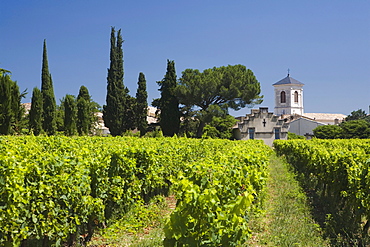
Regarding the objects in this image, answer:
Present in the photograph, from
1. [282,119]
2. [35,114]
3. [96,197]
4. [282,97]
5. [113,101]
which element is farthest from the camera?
[282,97]

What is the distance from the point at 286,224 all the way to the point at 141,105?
153 feet

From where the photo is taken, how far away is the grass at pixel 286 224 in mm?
6480

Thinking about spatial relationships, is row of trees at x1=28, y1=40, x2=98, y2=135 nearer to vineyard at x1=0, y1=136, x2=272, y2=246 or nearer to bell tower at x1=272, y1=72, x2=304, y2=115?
vineyard at x1=0, y1=136, x2=272, y2=246

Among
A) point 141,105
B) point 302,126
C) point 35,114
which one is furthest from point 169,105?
point 302,126

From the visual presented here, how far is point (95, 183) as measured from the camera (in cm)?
645

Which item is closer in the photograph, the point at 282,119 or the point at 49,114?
the point at 49,114

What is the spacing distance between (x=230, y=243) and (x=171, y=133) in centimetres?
4503

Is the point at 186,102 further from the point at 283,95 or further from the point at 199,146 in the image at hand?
the point at 283,95

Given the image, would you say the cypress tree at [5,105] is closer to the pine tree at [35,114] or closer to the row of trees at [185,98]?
the pine tree at [35,114]

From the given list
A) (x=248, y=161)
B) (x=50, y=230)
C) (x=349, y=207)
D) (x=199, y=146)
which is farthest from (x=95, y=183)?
(x=199, y=146)

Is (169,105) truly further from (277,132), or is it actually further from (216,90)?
(277,132)

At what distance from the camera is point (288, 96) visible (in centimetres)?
8781

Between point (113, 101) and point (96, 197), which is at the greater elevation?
point (113, 101)

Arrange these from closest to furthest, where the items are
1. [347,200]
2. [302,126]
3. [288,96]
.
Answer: [347,200], [302,126], [288,96]
